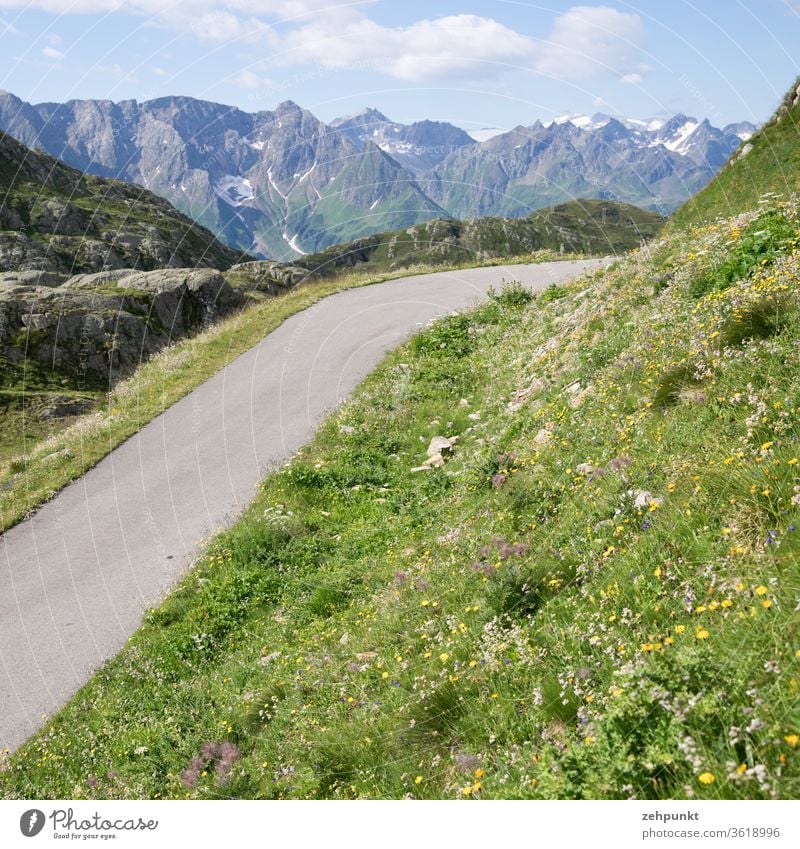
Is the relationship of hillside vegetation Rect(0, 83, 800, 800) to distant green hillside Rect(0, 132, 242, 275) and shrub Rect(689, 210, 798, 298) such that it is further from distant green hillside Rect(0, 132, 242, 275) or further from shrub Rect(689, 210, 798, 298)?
distant green hillside Rect(0, 132, 242, 275)

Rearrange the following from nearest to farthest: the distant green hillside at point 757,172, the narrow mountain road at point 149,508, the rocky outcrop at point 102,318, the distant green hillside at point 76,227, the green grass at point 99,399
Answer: the narrow mountain road at point 149,508, the green grass at point 99,399, the distant green hillside at point 757,172, the rocky outcrop at point 102,318, the distant green hillside at point 76,227

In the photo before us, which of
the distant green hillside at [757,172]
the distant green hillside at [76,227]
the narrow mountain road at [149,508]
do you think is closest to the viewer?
the narrow mountain road at [149,508]

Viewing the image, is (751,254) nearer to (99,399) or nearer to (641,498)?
(641,498)

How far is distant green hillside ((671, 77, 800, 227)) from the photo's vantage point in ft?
72.1

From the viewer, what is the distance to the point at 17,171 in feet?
526

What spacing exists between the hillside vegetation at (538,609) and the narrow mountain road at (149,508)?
0.94 meters

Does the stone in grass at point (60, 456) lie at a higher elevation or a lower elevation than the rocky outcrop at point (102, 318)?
lower

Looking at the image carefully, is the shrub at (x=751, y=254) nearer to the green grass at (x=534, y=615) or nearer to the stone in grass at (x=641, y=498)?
the green grass at (x=534, y=615)

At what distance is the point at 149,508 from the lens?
47.9 ft

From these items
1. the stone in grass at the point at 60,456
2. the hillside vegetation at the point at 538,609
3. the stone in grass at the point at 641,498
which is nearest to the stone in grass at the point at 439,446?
the hillside vegetation at the point at 538,609

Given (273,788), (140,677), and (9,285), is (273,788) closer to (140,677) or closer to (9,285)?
(140,677)

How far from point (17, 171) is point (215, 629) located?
7465 inches

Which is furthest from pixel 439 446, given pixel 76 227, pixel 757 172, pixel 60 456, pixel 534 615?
pixel 76 227

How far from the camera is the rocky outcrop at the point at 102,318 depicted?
29.8 metres
